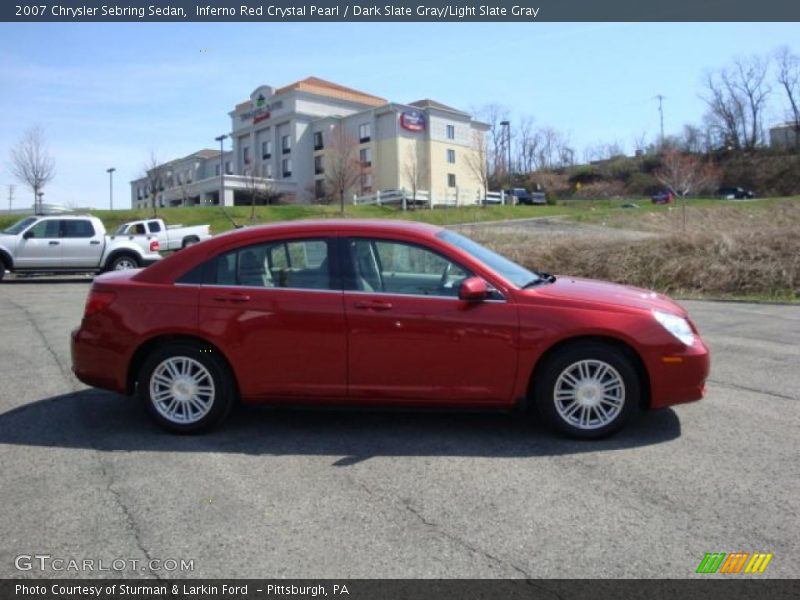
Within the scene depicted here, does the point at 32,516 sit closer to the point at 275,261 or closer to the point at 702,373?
the point at 275,261

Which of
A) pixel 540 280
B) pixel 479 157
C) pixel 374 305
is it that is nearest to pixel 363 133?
pixel 479 157

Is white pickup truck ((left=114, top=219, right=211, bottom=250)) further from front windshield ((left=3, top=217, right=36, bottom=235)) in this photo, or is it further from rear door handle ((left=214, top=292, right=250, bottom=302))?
rear door handle ((left=214, top=292, right=250, bottom=302))

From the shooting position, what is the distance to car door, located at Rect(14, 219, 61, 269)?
18.9 m

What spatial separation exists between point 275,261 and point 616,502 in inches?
113

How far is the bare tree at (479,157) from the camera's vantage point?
6394cm

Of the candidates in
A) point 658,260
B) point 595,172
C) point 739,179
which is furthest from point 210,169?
point 658,260

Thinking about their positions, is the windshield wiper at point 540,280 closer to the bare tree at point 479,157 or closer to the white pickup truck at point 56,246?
the white pickup truck at point 56,246

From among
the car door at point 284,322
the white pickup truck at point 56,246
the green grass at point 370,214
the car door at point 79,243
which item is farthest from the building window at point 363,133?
the car door at point 284,322

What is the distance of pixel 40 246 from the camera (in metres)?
19.0

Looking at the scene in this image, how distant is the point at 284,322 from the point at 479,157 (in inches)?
2478

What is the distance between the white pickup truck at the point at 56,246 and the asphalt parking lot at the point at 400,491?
14316mm

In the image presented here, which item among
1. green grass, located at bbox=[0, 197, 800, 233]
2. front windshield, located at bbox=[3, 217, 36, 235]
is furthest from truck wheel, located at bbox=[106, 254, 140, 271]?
green grass, located at bbox=[0, 197, 800, 233]

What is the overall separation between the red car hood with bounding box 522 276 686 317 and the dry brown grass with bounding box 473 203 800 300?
9369 mm

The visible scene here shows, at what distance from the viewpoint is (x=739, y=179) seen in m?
73.6
